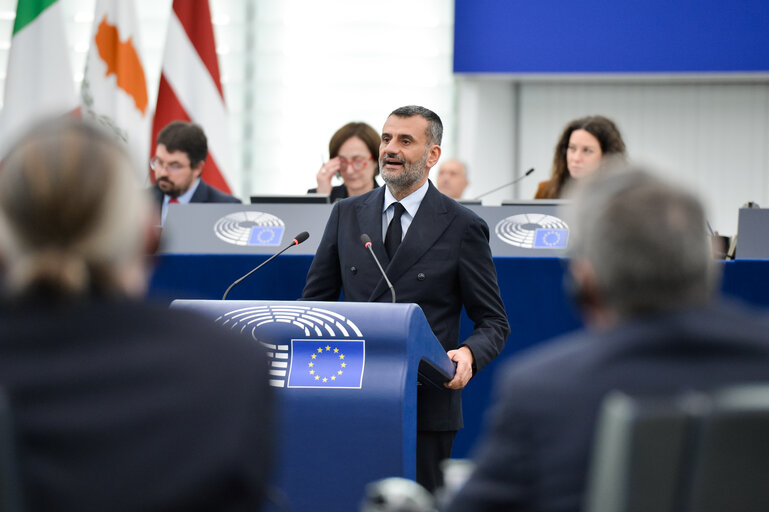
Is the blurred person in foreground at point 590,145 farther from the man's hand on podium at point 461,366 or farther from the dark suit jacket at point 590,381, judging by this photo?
the dark suit jacket at point 590,381

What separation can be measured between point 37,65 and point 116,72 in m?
0.48

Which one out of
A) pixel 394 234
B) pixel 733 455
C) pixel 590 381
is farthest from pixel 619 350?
pixel 394 234

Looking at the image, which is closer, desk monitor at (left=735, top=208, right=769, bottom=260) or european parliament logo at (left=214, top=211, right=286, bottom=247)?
desk monitor at (left=735, top=208, right=769, bottom=260)

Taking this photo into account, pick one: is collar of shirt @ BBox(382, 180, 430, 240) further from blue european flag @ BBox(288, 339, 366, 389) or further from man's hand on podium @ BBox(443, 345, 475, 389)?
blue european flag @ BBox(288, 339, 366, 389)

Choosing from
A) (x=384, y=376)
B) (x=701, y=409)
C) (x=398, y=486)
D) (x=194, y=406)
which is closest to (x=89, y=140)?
(x=194, y=406)

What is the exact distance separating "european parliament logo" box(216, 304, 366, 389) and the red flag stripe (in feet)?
14.6

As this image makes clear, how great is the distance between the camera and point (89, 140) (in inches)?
42.8

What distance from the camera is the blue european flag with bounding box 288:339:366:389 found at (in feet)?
7.62

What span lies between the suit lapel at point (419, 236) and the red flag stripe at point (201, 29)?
12.8 ft

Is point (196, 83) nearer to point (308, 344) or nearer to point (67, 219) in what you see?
point (308, 344)

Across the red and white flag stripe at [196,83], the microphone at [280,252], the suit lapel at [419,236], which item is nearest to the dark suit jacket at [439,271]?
the suit lapel at [419,236]

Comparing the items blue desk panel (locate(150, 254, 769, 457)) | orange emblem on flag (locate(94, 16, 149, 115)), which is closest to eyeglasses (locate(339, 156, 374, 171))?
blue desk panel (locate(150, 254, 769, 457))

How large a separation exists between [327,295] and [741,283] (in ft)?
5.32

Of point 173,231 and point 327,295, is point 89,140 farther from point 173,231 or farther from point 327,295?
point 173,231
